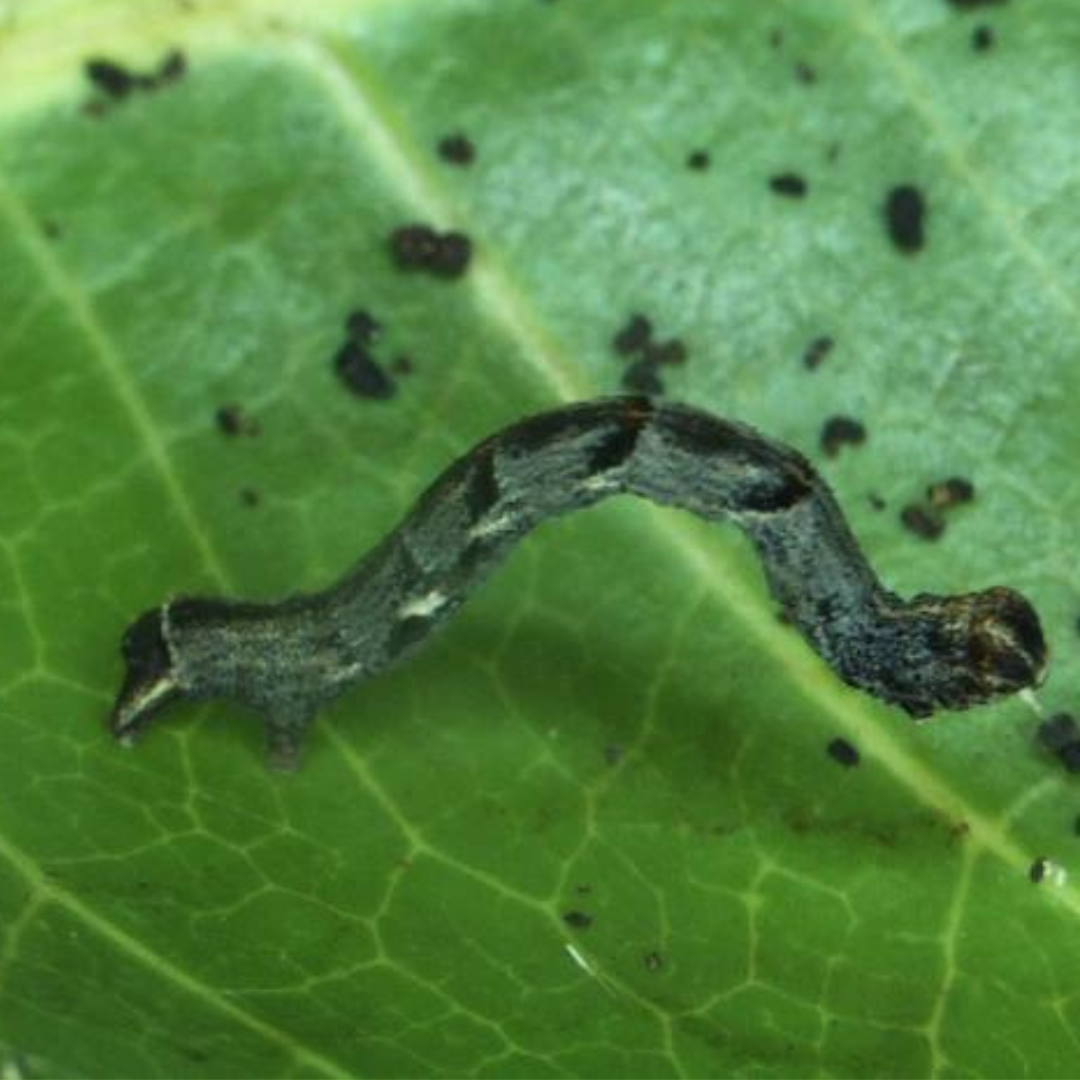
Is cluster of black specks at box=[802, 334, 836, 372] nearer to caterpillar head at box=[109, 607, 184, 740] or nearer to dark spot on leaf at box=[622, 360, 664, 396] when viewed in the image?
dark spot on leaf at box=[622, 360, 664, 396]

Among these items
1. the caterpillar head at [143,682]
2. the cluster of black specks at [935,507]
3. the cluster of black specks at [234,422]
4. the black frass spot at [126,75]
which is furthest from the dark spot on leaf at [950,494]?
the black frass spot at [126,75]

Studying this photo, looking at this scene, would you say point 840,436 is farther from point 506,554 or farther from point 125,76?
point 125,76

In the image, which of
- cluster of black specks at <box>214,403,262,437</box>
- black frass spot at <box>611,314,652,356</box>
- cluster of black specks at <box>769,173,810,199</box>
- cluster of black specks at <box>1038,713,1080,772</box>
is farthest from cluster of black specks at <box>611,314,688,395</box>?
cluster of black specks at <box>1038,713,1080,772</box>

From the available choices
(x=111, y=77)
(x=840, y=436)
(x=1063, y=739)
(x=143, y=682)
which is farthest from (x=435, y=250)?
(x=1063, y=739)

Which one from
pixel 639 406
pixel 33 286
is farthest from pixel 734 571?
pixel 33 286

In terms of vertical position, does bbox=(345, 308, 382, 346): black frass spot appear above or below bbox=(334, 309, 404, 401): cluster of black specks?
above

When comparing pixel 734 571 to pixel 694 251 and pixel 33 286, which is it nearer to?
pixel 694 251

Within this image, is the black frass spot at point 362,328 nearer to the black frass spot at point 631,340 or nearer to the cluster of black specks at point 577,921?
the black frass spot at point 631,340
